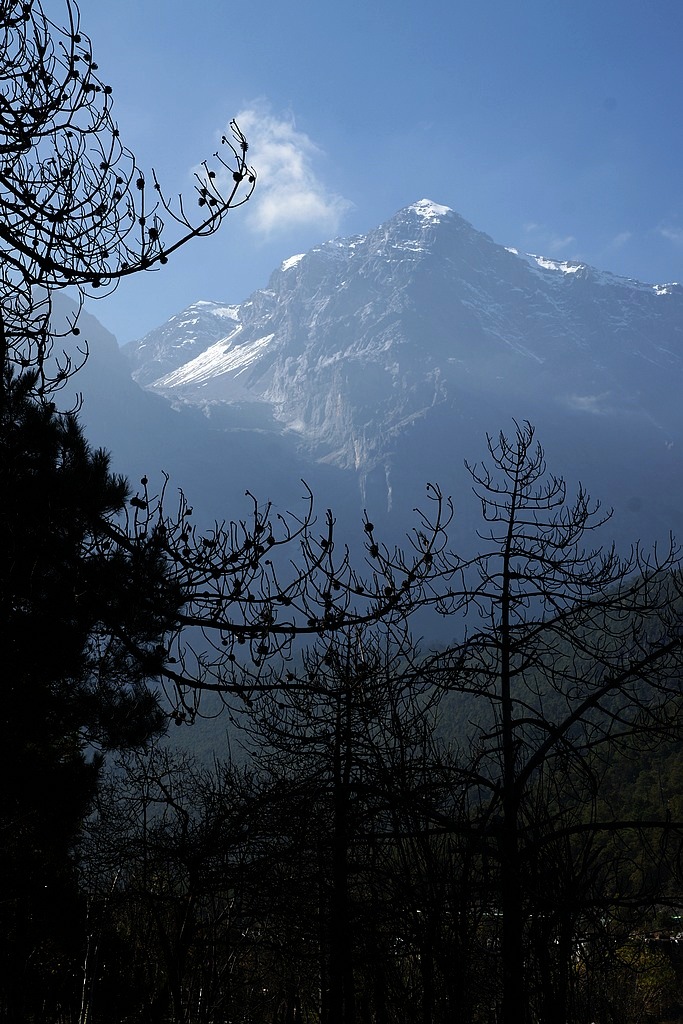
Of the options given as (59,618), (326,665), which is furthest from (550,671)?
(59,618)

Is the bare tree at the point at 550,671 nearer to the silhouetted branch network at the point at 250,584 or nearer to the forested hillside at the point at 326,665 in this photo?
the forested hillside at the point at 326,665

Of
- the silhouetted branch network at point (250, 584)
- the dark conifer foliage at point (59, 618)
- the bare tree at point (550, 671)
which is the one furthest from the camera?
the bare tree at point (550, 671)

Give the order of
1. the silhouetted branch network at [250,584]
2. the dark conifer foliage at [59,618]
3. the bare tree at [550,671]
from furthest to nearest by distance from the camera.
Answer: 1. the bare tree at [550,671]
2. the dark conifer foliage at [59,618]
3. the silhouetted branch network at [250,584]

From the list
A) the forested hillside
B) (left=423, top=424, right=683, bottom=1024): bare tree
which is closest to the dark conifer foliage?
the forested hillside

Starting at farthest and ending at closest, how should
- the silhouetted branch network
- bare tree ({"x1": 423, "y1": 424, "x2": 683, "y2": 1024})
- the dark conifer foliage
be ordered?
bare tree ({"x1": 423, "y1": 424, "x2": 683, "y2": 1024}), the dark conifer foliage, the silhouetted branch network

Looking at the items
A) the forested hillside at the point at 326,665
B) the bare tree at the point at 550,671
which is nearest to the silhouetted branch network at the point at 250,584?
the forested hillside at the point at 326,665

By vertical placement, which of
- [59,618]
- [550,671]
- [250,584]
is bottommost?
[250,584]

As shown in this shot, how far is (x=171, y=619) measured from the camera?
4594mm

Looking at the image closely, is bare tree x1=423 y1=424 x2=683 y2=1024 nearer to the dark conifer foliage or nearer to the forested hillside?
the forested hillside

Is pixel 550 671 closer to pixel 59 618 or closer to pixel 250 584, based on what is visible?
pixel 250 584

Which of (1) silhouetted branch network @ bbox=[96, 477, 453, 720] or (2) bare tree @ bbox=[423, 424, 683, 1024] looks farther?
(2) bare tree @ bbox=[423, 424, 683, 1024]

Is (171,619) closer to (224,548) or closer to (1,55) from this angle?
(224,548)

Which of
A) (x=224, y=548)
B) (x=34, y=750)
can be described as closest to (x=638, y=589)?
(x=224, y=548)

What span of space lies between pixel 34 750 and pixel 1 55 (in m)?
7.07
